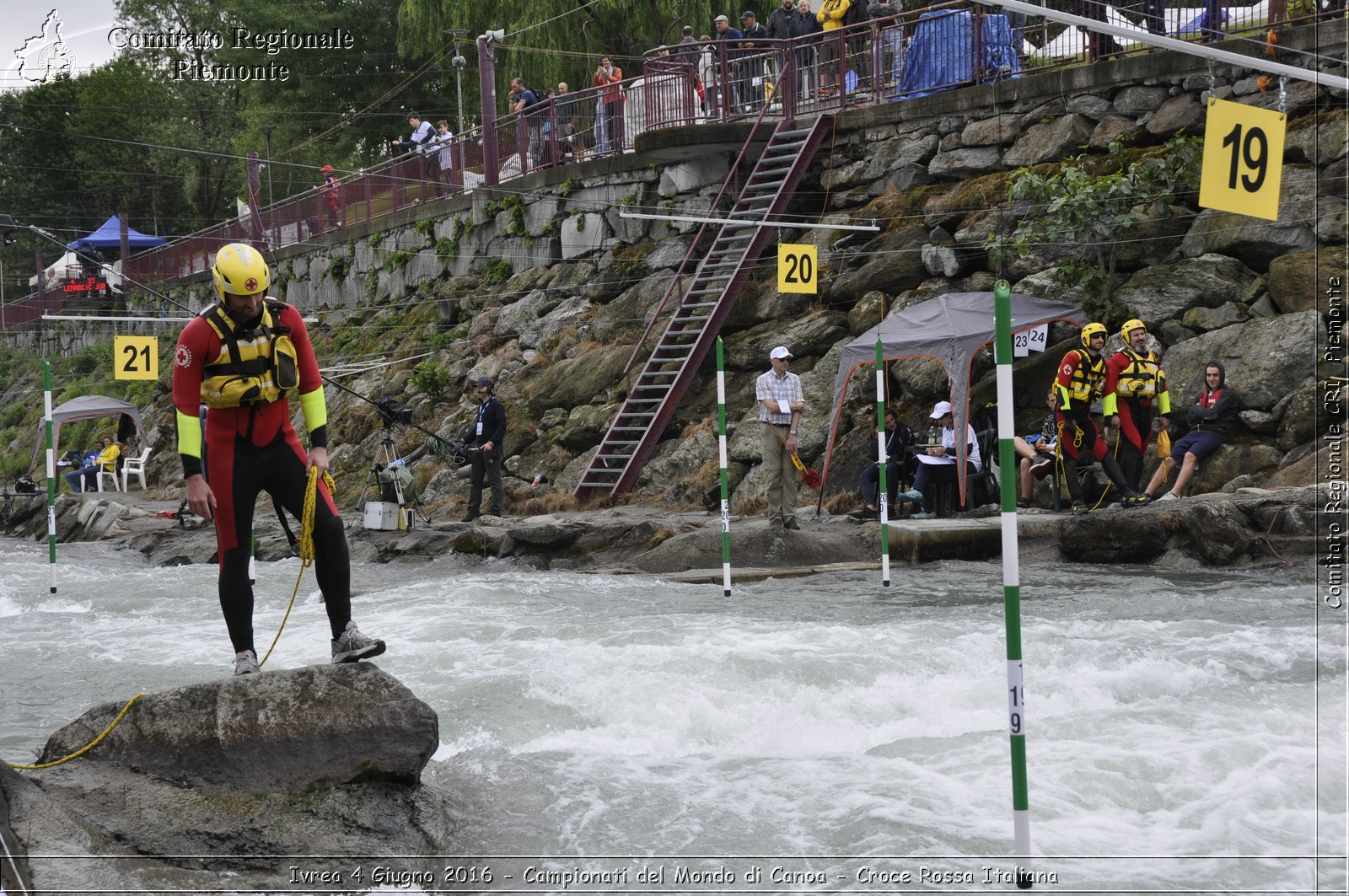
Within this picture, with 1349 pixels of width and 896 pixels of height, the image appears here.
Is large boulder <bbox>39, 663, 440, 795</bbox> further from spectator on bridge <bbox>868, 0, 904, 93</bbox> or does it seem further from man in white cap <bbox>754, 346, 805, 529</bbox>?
spectator on bridge <bbox>868, 0, 904, 93</bbox>

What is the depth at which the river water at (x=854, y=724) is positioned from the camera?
4930mm

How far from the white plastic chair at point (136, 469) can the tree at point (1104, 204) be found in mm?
21011

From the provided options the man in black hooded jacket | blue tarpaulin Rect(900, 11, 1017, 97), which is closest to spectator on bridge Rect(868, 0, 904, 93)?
blue tarpaulin Rect(900, 11, 1017, 97)

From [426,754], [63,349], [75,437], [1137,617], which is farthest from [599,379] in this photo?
[63,349]

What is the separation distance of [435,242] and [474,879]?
22473 millimetres

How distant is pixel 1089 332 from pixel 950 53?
6.93 meters

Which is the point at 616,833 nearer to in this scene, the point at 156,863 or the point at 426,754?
the point at 426,754

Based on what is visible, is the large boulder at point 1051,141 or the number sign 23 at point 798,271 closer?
the number sign 23 at point 798,271

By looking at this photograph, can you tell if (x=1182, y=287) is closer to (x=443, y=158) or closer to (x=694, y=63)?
(x=694, y=63)

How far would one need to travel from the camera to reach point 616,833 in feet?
17.1

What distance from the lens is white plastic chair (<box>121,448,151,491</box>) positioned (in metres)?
29.1

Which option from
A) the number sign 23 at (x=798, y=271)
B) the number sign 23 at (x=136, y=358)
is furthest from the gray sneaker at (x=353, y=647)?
the number sign 23 at (x=136, y=358)

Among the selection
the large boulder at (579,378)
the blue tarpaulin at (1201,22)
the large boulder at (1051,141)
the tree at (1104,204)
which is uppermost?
the blue tarpaulin at (1201,22)

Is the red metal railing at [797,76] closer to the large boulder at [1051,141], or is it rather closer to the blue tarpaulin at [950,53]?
the blue tarpaulin at [950,53]
